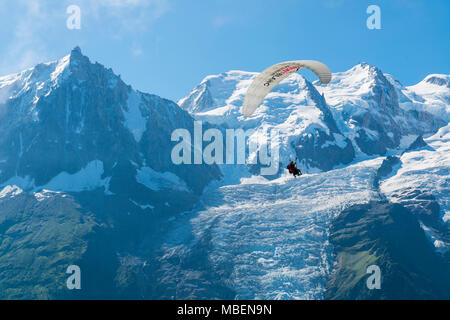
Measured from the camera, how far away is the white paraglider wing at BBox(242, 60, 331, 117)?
57.5 metres

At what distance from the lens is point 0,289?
613 ft

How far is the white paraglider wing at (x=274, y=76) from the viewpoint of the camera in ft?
189

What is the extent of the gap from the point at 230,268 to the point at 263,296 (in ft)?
77.1

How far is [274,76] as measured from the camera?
58688mm

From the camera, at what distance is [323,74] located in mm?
Result: 58188
